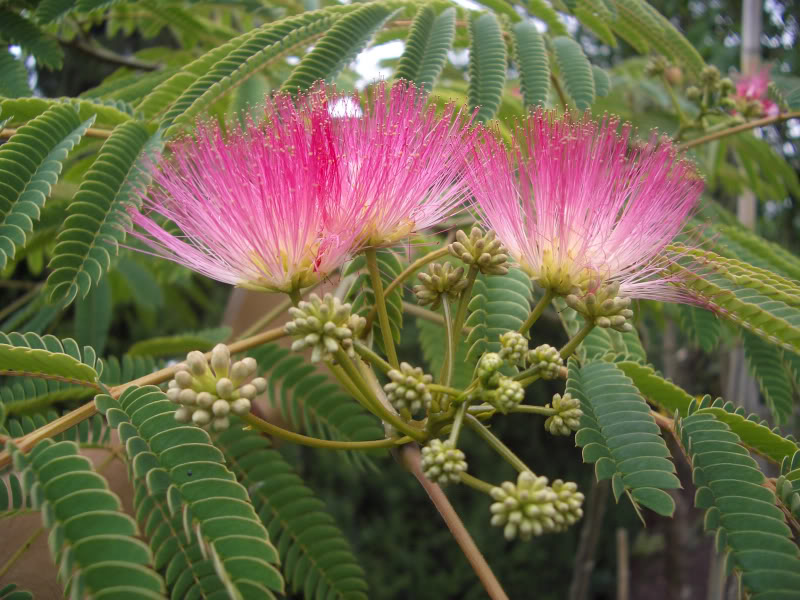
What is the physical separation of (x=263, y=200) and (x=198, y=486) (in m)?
0.59

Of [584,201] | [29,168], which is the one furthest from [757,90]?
[29,168]

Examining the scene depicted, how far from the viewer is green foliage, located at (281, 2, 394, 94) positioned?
1.66 metres

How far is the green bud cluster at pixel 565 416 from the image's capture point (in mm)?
1150

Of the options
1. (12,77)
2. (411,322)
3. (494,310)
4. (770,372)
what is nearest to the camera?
(494,310)

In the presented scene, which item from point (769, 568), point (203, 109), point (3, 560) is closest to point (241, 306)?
point (203, 109)

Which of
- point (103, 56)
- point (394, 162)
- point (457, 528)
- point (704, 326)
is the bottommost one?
point (457, 528)

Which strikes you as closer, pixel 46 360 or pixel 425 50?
pixel 46 360

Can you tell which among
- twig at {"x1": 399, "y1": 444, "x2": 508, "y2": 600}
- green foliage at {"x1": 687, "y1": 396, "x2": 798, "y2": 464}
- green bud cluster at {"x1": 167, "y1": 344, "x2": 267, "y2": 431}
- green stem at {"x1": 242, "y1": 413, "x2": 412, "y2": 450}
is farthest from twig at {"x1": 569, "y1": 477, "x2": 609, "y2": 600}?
green bud cluster at {"x1": 167, "y1": 344, "x2": 267, "y2": 431}

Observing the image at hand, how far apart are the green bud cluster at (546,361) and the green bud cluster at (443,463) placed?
0.25 meters

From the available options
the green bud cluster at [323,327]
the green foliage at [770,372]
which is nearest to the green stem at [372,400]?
the green bud cluster at [323,327]

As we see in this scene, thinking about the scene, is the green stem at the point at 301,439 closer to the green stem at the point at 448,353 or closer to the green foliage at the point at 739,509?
the green stem at the point at 448,353

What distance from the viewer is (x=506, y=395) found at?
110cm

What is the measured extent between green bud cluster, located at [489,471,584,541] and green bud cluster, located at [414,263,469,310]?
1.58ft

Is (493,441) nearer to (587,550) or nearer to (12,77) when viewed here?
(12,77)
